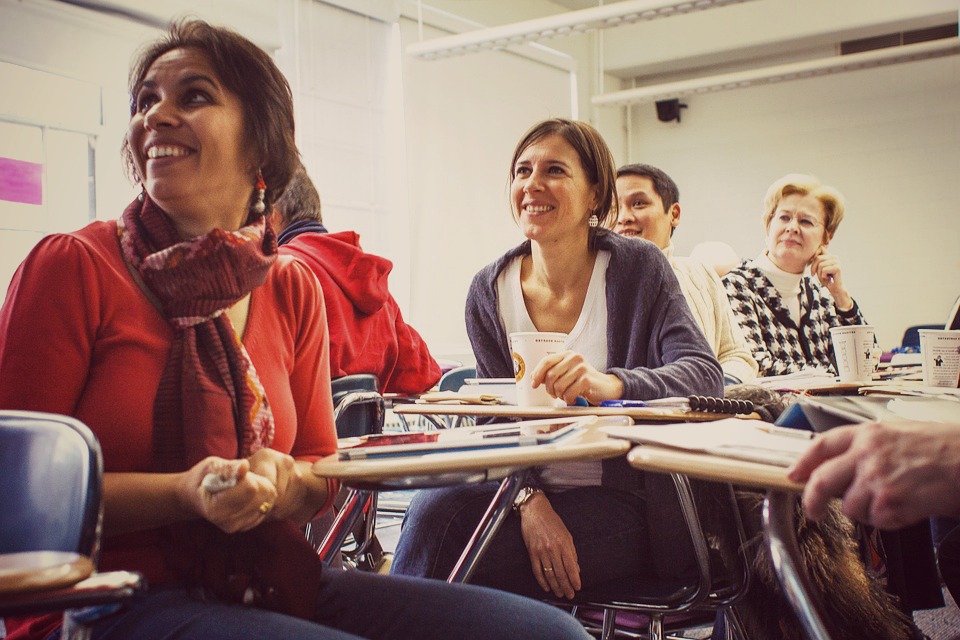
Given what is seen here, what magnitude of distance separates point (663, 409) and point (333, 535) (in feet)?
2.64

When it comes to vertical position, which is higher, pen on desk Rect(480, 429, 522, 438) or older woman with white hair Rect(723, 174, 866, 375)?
older woman with white hair Rect(723, 174, 866, 375)

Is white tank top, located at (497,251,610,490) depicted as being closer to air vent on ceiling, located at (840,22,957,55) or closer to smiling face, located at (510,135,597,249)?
smiling face, located at (510,135,597,249)

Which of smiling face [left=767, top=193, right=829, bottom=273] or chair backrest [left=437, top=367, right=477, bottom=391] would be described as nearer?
chair backrest [left=437, top=367, right=477, bottom=391]

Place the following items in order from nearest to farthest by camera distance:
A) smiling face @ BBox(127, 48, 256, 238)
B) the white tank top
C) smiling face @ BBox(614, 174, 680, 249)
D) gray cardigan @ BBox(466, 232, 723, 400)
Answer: smiling face @ BBox(127, 48, 256, 238) < gray cardigan @ BBox(466, 232, 723, 400) < the white tank top < smiling face @ BBox(614, 174, 680, 249)

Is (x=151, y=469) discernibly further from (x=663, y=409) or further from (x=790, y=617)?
(x=790, y=617)

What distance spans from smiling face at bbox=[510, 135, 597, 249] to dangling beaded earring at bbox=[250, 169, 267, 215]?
2.85ft

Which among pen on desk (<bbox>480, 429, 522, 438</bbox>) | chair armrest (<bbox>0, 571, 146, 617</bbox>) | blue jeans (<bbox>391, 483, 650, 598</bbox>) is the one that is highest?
pen on desk (<bbox>480, 429, 522, 438</bbox>)

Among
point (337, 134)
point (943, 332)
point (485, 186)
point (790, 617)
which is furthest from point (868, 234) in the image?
point (790, 617)

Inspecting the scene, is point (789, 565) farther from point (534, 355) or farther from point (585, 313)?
point (585, 313)

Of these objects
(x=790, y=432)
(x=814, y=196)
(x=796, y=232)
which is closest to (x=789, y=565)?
(x=790, y=432)

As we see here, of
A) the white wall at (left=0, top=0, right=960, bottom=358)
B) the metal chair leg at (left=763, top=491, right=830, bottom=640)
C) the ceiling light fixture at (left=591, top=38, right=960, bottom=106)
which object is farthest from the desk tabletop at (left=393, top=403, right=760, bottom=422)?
the ceiling light fixture at (left=591, top=38, right=960, bottom=106)

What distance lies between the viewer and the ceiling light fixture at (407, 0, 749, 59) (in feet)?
15.7

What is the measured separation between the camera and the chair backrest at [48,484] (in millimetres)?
916

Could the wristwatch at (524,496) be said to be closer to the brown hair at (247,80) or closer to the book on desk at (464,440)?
the book on desk at (464,440)
